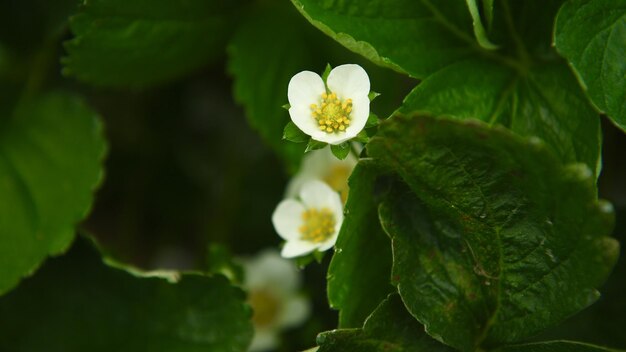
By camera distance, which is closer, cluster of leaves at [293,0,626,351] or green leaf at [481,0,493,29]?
cluster of leaves at [293,0,626,351]

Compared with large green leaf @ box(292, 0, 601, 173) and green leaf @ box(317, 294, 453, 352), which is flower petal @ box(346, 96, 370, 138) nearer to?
large green leaf @ box(292, 0, 601, 173)

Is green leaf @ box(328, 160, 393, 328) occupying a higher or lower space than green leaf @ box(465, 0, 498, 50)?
lower

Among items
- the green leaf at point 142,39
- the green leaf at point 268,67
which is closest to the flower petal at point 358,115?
the green leaf at point 268,67

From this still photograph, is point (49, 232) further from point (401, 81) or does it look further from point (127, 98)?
point (401, 81)

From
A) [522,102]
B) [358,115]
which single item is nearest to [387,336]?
[358,115]

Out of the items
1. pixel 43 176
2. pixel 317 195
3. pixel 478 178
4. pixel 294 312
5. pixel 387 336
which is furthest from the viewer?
pixel 294 312

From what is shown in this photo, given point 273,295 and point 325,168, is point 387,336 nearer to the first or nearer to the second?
point 325,168

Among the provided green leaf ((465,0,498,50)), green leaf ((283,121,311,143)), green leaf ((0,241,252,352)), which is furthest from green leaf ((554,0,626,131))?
green leaf ((0,241,252,352))
